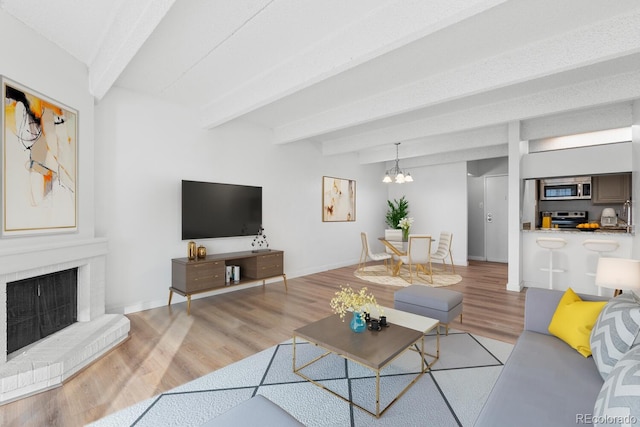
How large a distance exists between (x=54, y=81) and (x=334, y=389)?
3.50 m

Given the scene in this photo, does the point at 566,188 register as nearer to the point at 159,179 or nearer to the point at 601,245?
the point at 601,245

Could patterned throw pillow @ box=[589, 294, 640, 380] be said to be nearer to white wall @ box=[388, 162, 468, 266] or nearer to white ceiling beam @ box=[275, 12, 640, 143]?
white ceiling beam @ box=[275, 12, 640, 143]

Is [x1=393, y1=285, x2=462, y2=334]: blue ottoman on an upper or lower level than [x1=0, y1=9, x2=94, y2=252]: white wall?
lower

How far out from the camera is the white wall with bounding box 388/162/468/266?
772 centimetres

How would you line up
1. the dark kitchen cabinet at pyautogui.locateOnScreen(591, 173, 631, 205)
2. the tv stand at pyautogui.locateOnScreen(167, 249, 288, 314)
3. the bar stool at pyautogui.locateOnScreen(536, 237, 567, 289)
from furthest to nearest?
the dark kitchen cabinet at pyautogui.locateOnScreen(591, 173, 631, 205)
the bar stool at pyautogui.locateOnScreen(536, 237, 567, 289)
the tv stand at pyautogui.locateOnScreen(167, 249, 288, 314)

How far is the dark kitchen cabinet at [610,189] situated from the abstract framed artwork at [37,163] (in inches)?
311

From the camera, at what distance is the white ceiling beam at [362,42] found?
2051 mm

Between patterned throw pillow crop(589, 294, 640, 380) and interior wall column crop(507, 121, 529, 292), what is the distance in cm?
338

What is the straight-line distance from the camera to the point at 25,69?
2531 millimetres

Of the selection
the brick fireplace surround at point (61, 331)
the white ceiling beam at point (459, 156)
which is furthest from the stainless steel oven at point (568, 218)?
the brick fireplace surround at point (61, 331)

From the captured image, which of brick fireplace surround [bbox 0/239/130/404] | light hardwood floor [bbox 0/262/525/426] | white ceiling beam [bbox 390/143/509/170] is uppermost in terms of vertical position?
white ceiling beam [bbox 390/143/509/170]

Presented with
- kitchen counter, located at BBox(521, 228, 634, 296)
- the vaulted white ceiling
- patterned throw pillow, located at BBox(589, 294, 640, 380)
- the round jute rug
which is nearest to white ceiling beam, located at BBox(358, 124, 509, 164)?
the vaulted white ceiling

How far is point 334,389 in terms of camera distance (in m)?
2.22

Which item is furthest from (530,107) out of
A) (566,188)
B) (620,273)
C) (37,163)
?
(37,163)
